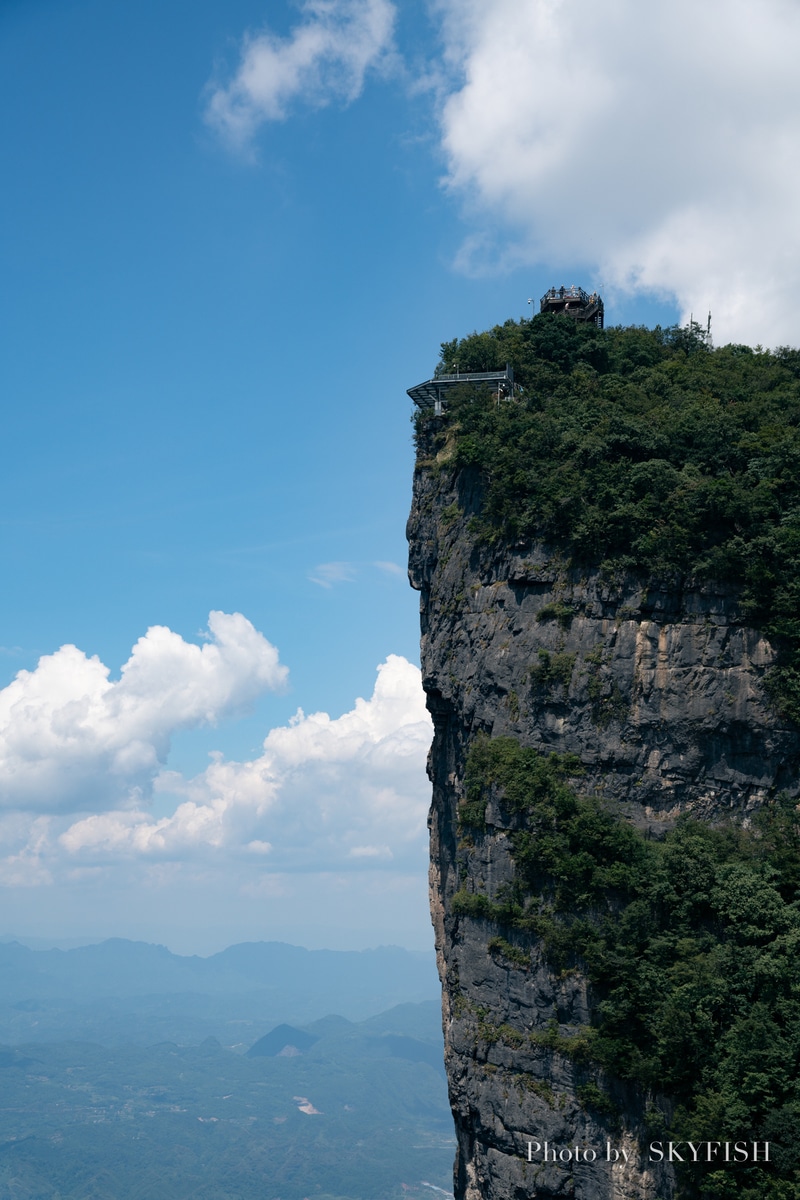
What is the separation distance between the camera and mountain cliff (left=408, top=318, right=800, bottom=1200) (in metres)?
31.7

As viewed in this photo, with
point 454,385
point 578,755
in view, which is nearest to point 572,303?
point 454,385

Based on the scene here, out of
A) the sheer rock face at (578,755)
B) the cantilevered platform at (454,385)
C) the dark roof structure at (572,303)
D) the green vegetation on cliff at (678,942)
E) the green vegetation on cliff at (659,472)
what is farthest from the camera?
the dark roof structure at (572,303)

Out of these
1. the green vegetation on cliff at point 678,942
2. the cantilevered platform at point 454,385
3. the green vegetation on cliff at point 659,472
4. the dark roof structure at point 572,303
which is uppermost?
the dark roof structure at point 572,303

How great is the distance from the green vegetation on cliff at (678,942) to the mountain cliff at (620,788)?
0.27 feet

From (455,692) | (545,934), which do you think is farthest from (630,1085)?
(455,692)

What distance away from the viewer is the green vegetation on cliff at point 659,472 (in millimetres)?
37656

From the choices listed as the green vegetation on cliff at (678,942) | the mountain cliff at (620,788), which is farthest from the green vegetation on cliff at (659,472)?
the green vegetation on cliff at (678,942)

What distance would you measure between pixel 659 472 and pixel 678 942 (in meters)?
17.2

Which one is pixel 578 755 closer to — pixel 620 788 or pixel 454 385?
pixel 620 788

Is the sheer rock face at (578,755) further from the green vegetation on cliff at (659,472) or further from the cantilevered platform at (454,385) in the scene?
the cantilevered platform at (454,385)

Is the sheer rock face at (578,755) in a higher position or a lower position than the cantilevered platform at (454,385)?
lower

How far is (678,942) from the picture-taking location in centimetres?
3288

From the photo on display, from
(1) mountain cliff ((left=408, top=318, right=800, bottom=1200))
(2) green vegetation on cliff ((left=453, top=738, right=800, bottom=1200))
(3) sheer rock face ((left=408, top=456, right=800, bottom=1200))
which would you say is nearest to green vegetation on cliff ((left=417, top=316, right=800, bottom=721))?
(1) mountain cliff ((left=408, top=318, right=800, bottom=1200))

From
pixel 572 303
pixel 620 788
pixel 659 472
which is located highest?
pixel 572 303
